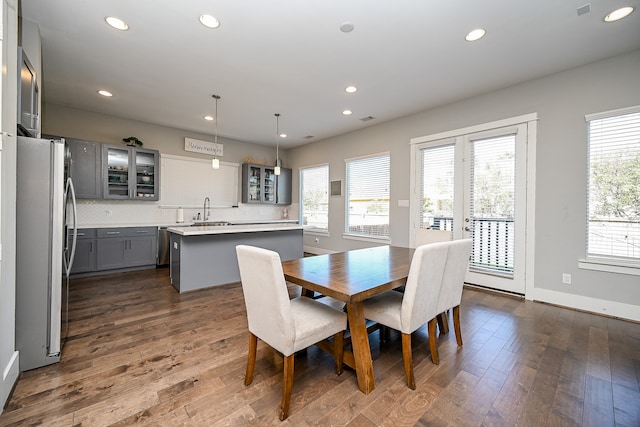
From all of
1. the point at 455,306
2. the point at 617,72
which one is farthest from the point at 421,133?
the point at 455,306

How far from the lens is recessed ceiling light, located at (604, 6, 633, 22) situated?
2191 mm

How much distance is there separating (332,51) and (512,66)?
210 cm

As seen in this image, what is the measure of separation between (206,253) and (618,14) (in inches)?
195

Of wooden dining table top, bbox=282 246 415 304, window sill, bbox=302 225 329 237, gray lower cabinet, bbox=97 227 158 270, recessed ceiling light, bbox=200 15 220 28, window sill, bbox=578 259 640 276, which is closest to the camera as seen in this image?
wooden dining table top, bbox=282 246 415 304

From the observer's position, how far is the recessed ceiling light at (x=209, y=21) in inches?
91.4

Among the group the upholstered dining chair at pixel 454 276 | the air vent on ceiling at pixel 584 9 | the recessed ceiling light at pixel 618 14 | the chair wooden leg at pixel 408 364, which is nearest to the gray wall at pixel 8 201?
the chair wooden leg at pixel 408 364

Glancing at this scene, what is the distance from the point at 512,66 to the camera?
304 centimetres

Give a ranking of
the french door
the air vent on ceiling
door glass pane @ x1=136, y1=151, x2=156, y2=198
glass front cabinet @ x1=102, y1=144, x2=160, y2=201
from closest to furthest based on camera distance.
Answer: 1. the air vent on ceiling
2. the french door
3. glass front cabinet @ x1=102, y1=144, x2=160, y2=201
4. door glass pane @ x1=136, y1=151, x2=156, y2=198

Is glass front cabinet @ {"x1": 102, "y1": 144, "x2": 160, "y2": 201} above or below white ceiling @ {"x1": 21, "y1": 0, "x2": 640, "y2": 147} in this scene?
below

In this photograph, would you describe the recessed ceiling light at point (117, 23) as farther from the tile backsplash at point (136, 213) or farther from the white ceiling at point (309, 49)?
the tile backsplash at point (136, 213)

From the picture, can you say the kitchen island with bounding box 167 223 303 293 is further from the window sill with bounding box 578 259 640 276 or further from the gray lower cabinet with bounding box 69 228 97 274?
the window sill with bounding box 578 259 640 276

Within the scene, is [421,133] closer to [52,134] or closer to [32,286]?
[32,286]

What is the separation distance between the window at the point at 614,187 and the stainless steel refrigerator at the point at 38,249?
200 inches

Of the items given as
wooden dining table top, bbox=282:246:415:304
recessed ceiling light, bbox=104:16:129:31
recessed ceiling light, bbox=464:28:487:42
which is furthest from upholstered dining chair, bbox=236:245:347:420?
recessed ceiling light, bbox=464:28:487:42
